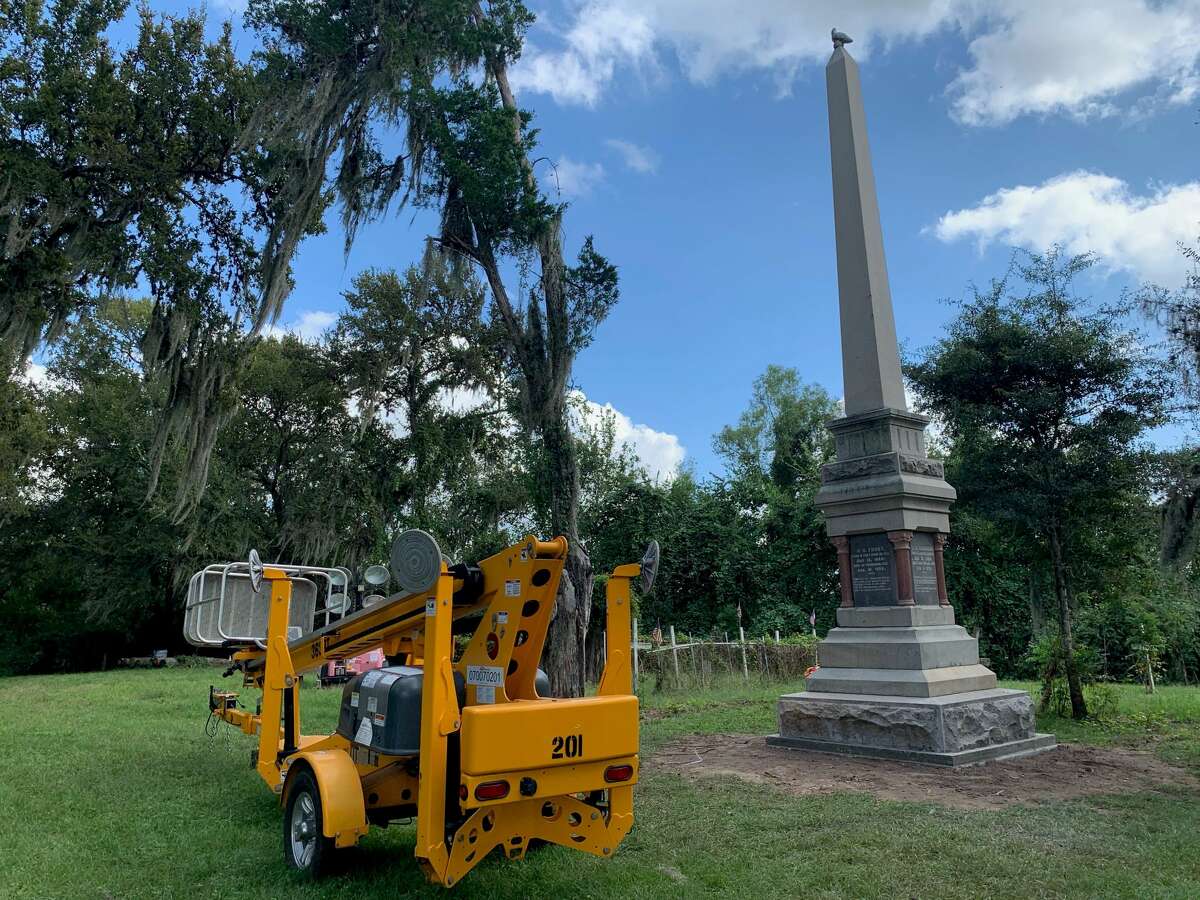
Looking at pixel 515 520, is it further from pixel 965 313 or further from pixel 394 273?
pixel 965 313

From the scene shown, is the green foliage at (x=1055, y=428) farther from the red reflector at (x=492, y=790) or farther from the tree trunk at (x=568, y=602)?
the red reflector at (x=492, y=790)

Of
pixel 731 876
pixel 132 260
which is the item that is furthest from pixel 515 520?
pixel 731 876

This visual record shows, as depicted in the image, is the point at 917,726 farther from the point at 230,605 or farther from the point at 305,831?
the point at 230,605

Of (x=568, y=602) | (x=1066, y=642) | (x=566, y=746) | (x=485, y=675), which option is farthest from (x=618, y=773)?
(x=1066, y=642)

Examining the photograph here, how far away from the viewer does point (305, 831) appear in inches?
197

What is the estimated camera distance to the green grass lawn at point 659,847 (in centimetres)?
466

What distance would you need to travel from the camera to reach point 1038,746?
8.88 m

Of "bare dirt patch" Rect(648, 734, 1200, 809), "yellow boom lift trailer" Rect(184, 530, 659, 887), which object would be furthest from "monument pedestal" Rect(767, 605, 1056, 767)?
"yellow boom lift trailer" Rect(184, 530, 659, 887)

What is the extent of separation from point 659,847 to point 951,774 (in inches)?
143

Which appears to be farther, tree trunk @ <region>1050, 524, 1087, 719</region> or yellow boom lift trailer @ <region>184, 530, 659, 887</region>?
tree trunk @ <region>1050, 524, 1087, 719</region>

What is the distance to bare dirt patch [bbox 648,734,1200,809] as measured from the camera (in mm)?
6898

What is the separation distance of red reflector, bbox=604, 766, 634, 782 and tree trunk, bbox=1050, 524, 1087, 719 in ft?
28.8

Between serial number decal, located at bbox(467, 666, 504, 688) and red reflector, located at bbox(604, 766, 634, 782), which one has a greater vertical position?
serial number decal, located at bbox(467, 666, 504, 688)

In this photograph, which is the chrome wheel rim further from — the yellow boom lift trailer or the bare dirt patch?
the bare dirt patch
